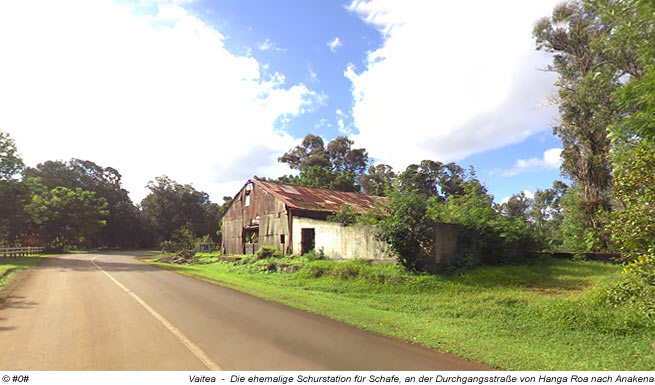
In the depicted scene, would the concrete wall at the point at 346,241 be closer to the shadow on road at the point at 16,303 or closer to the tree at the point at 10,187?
the shadow on road at the point at 16,303

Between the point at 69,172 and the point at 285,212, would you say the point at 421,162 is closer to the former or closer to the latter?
the point at 285,212

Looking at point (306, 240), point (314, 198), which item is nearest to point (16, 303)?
point (306, 240)

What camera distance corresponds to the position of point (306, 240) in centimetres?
1955

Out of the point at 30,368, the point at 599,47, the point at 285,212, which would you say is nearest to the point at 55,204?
Result: the point at 285,212

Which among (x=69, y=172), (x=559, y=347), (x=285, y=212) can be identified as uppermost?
(x=69, y=172)

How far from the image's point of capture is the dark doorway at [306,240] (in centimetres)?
1947

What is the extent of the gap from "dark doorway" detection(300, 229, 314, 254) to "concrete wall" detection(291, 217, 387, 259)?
56 centimetres

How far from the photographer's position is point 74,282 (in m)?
12.2

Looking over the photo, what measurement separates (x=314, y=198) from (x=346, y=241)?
1015 centimetres

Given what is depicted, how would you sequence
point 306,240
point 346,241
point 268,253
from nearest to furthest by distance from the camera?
point 346,241 < point 306,240 < point 268,253

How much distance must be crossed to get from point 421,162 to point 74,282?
162 ft

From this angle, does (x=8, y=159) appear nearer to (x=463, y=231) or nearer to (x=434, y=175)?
(x=463, y=231)

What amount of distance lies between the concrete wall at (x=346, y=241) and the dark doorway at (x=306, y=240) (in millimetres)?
562
